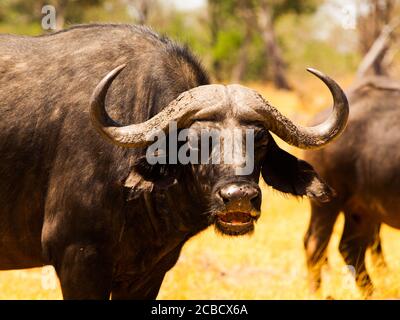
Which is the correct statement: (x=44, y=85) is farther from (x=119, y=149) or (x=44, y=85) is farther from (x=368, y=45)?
(x=368, y=45)

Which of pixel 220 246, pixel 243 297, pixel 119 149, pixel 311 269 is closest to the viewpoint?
pixel 119 149

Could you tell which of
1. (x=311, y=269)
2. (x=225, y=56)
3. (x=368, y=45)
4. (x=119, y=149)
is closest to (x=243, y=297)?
(x=311, y=269)

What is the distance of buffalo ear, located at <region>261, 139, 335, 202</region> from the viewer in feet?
15.4

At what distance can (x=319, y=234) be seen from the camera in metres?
7.60

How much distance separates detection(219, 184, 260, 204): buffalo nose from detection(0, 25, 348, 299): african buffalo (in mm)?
10

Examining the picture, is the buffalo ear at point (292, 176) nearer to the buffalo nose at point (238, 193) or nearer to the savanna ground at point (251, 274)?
the savanna ground at point (251, 274)

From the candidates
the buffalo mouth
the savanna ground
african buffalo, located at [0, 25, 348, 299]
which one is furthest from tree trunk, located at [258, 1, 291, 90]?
the buffalo mouth

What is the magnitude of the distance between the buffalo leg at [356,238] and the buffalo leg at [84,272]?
372 centimetres

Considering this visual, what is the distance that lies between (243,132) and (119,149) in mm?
727

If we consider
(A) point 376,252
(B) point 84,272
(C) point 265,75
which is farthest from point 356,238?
(C) point 265,75

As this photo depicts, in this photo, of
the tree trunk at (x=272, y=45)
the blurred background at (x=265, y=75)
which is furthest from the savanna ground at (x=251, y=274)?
the tree trunk at (x=272, y=45)

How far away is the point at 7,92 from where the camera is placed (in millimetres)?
4621

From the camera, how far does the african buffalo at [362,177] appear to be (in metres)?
7.14

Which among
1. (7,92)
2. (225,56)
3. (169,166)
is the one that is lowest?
(225,56)
